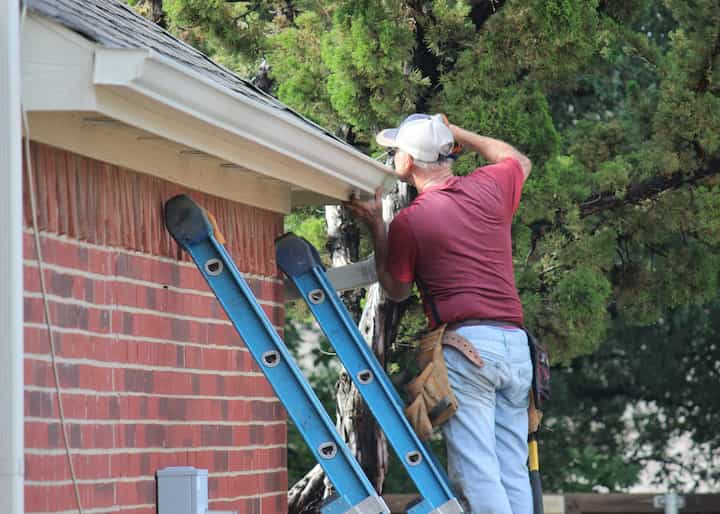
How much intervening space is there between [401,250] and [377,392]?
645 millimetres

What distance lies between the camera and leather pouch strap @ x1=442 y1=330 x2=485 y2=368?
5527mm

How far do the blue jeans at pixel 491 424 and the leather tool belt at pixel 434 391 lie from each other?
0.04m

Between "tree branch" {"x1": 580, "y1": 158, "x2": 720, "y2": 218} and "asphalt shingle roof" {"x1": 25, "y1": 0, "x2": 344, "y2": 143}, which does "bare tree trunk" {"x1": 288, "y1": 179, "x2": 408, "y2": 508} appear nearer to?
"tree branch" {"x1": 580, "y1": 158, "x2": 720, "y2": 218}

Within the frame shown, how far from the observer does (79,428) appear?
4297 mm

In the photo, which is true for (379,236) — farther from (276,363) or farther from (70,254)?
(70,254)

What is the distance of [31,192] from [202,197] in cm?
148

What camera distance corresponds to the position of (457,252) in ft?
18.8

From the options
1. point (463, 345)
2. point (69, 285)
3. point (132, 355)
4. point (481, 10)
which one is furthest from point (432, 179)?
point (481, 10)

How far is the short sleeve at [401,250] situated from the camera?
5.74 metres

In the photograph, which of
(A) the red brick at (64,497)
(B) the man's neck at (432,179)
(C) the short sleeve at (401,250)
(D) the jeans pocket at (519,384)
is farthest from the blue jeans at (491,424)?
(A) the red brick at (64,497)

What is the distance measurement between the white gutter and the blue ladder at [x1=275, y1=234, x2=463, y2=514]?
201 cm

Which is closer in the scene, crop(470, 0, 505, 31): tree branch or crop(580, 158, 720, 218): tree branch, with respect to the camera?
crop(470, 0, 505, 31): tree branch

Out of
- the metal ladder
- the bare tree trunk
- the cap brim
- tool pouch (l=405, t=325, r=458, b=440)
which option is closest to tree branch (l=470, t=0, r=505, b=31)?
the bare tree trunk

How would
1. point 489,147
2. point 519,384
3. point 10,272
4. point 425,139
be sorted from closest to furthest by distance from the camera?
point 10,272
point 519,384
point 425,139
point 489,147
